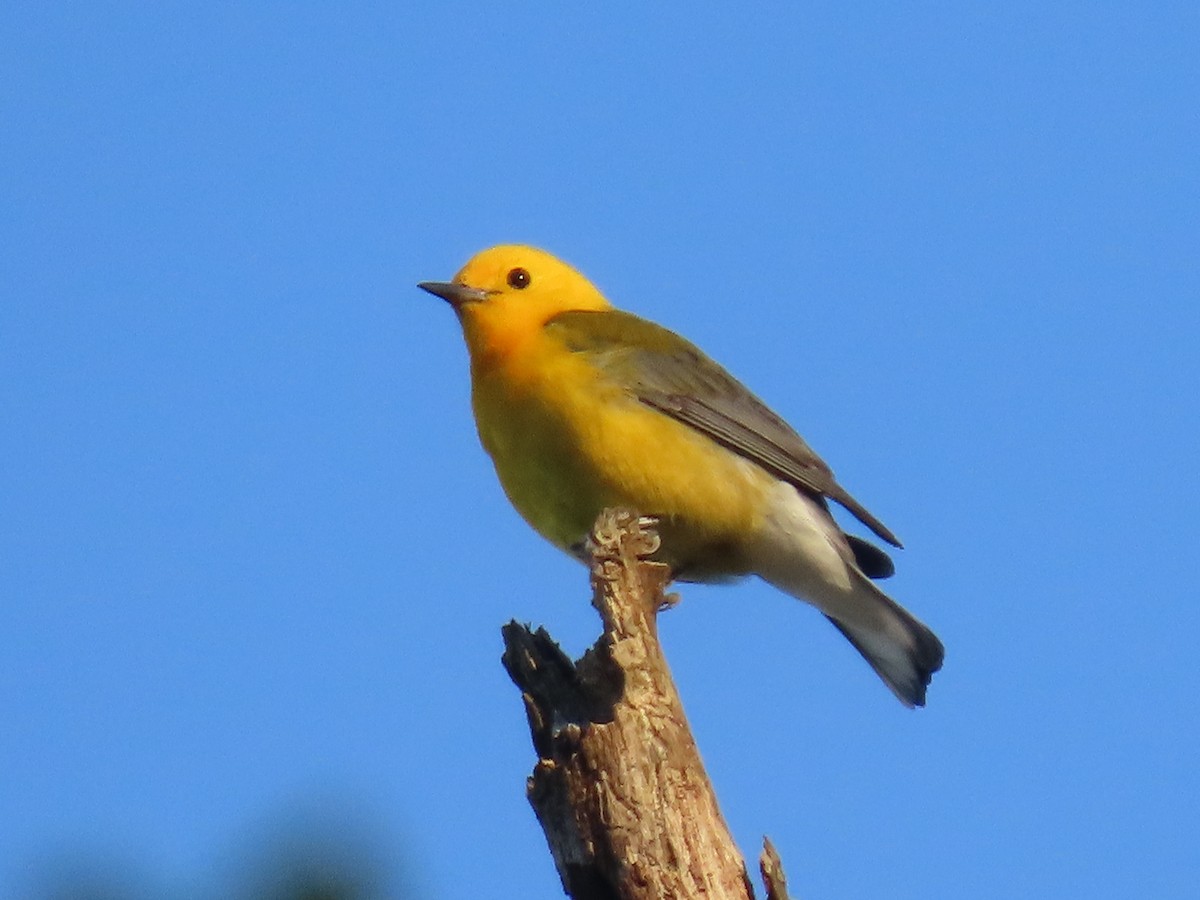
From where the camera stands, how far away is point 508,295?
8625mm

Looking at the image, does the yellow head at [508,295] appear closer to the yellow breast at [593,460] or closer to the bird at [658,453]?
the bird at [658,453]

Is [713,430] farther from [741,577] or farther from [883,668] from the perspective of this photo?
[883,668]

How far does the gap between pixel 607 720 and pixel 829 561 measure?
2.68 metres

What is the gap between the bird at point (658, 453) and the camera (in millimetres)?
7645

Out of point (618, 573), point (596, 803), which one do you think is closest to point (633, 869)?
point (596, 803)

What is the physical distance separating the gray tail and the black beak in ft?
7.61

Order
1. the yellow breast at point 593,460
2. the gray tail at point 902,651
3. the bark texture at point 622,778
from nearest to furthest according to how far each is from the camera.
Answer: the bark texture at point 622,778 < the yellow breast at point 593,460 < the gray tail at point 902,651

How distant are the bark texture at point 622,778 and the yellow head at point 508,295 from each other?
7.75 feet

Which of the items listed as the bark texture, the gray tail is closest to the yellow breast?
the gray tail

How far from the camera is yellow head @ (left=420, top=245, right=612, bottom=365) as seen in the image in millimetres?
8297

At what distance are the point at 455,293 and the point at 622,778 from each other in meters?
3.64

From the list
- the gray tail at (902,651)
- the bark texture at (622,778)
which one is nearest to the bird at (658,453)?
the gray tail at (902,651)

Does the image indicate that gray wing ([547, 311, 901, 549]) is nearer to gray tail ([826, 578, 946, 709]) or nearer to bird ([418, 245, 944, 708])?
bird ([418, 245, 944, 708])

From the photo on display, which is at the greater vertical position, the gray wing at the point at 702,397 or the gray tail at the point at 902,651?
the gray wing at the point at 702,397
